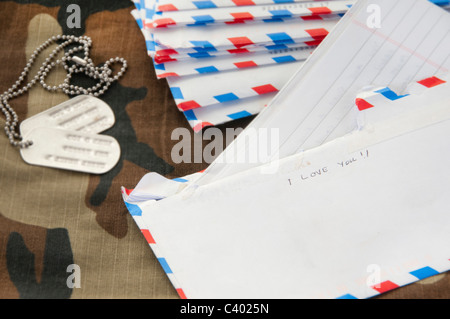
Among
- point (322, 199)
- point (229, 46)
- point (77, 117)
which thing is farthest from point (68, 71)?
point (322, 199)

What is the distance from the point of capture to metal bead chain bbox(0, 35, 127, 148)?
1.80ft

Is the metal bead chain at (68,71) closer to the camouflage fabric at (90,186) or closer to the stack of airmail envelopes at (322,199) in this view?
the camouflage fabric at (90,186)

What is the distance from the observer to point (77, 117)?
55 centimetres

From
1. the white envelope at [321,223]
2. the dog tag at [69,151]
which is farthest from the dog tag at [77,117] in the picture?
the white envelope at [321,223]

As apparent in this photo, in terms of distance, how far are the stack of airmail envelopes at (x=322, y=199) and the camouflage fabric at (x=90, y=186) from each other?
33 millimetres

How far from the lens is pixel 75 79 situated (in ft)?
1.86

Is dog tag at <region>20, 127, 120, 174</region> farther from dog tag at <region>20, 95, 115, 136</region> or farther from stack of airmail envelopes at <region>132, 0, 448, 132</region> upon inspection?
stack of airmail envelopes at <region>132, 0, 448, 132</region>

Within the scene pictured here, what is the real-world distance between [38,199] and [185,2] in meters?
0.29

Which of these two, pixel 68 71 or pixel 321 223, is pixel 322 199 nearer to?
pixel 321 223

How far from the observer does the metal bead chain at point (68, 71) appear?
0.55 meters

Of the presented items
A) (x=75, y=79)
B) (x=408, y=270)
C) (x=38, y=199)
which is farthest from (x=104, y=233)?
(x=408, y=270)

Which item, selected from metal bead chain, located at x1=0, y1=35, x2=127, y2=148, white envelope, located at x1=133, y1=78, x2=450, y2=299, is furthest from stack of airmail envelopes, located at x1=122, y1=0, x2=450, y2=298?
metal bead chain, located at x1=0, y1=35, x2=127, y2=148

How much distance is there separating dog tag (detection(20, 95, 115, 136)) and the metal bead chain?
1 centimetres

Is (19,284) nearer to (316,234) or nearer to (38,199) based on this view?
(38,199)
